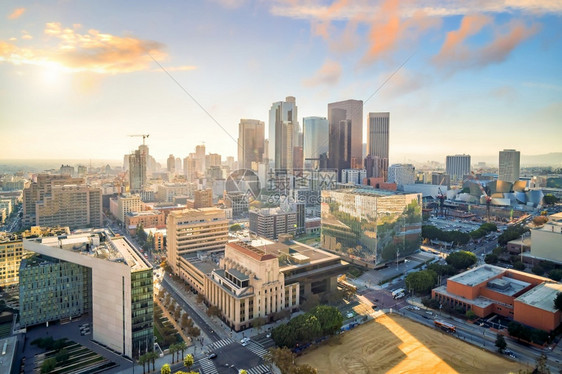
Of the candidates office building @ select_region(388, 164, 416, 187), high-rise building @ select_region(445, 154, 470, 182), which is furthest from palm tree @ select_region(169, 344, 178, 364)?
high-rise building @ select_region(445, 154, 470, 182)

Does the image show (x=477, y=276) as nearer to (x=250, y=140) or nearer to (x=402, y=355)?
(x=402, y=355)

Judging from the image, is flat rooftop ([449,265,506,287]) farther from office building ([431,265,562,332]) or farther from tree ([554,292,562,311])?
tree ([554,292,562,311])

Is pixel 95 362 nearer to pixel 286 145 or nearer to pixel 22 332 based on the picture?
pixel 22 332

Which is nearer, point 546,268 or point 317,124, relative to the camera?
point 546,268

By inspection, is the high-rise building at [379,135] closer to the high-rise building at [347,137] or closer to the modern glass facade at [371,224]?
the high-rise building at [347,137]

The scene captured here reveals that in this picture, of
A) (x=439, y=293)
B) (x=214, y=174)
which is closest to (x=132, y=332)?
(x=439, y=293)

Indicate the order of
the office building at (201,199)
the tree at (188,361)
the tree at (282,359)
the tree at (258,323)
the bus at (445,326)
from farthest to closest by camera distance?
the office building at (201,199)
the bus at (445,326)
the tree at (258,323)
the tree at (188,361)
the tree at (282,359)

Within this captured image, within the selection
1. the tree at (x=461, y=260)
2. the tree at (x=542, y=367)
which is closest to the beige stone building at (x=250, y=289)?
the tree at (x=542, y=367)

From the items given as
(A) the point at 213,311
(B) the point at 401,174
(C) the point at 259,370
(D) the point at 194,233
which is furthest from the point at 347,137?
(C) the point at 259,370
